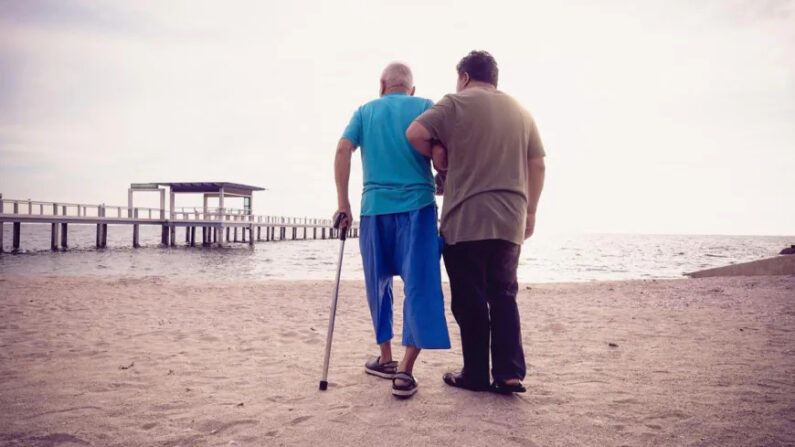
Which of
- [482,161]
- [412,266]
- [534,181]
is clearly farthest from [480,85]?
[412,266]

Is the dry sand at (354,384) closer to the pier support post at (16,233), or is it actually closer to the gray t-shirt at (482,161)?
the gray t-shirt at (482,161)

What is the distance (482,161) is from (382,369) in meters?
1.53

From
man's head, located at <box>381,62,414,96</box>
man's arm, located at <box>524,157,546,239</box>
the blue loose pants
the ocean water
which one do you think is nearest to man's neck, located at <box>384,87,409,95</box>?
man's head, located at <box>381,62,414,96</box>

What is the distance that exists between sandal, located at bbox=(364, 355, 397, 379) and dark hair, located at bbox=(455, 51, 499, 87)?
194 cm

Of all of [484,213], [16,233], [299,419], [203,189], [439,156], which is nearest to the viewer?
[299,419]

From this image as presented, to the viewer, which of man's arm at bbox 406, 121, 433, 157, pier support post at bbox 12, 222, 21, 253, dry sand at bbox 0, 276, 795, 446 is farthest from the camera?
pier support post at bbox 12, 222, 21, 253

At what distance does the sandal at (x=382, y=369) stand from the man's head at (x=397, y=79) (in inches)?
71.3

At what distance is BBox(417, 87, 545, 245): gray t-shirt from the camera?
8.09 feet

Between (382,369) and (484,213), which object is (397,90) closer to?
(484,213)

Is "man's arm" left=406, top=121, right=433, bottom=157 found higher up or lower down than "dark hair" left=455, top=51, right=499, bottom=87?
lower down

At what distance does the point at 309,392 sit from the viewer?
263 centimetres

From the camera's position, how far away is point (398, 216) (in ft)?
8.63

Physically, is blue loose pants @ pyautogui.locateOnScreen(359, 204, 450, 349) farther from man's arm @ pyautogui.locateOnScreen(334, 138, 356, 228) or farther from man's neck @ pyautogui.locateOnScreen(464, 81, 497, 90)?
man's neck @ pyautogui.locateOnScreen(464, 81, 497, 90)

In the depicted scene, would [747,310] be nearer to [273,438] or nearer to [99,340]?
[273,438]
